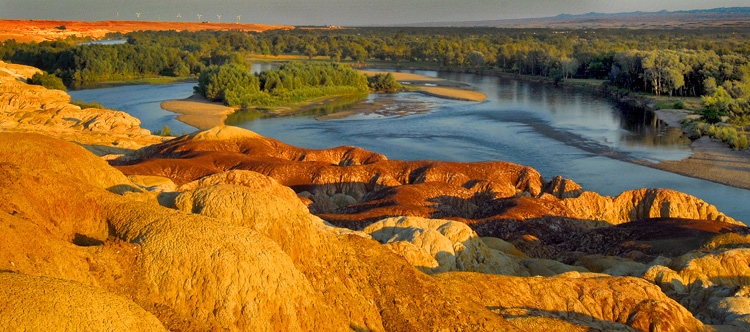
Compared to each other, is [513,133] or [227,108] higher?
[227,108]

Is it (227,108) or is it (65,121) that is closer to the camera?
(65,121)

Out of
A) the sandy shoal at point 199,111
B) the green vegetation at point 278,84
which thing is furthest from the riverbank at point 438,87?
the sandy shoal at point 199,111

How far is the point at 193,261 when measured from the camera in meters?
11.4

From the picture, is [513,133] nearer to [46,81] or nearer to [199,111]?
[199,111]

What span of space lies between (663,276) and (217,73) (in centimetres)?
8189

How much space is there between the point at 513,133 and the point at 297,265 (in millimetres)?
56261

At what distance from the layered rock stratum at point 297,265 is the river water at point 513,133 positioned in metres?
22.2

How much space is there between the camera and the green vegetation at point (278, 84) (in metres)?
90.4

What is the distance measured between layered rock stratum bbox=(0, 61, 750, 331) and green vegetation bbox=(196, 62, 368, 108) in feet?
208

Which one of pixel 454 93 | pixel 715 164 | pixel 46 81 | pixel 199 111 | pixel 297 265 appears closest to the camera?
pixel 297 265

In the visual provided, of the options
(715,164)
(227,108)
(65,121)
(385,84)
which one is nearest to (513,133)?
(715,164)

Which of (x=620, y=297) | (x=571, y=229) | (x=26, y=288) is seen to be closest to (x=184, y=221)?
(x=26, y=288)

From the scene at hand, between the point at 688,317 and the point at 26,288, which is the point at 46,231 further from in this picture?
the point at 688,317

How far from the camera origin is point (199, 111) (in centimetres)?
8306
